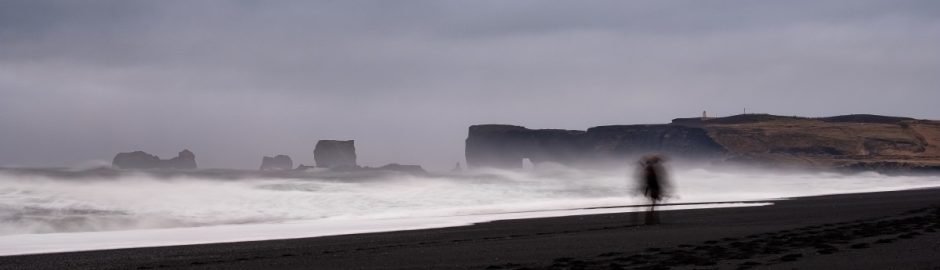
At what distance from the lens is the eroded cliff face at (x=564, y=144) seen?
117 meters

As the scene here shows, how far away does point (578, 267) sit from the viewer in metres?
10.1

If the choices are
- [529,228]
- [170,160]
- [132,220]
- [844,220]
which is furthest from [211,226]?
[170,160]

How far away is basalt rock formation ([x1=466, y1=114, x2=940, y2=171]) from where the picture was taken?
95.4 meters

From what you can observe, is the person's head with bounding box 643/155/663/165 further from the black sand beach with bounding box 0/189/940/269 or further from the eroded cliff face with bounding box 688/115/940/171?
the eroded cliff face with bounding box 688/115/940/171

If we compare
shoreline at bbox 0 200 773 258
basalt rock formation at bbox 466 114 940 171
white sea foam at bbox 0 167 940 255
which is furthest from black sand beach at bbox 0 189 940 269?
basalt rock formation at bbox 466 114 940 171

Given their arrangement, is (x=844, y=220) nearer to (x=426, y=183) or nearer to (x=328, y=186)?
(x=328, y=186)

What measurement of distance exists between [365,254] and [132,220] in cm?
1135

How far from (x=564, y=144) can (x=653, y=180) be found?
106722 millimetres

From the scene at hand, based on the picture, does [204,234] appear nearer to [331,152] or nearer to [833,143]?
[833,143]

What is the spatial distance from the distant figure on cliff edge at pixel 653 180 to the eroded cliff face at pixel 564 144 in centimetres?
9332

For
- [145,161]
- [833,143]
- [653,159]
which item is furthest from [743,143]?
[653,159]

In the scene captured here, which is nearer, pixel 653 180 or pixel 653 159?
pixel 653 180

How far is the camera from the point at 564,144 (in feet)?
414

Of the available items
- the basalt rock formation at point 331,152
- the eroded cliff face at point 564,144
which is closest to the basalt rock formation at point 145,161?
the basalt rock formation at point 331,152
